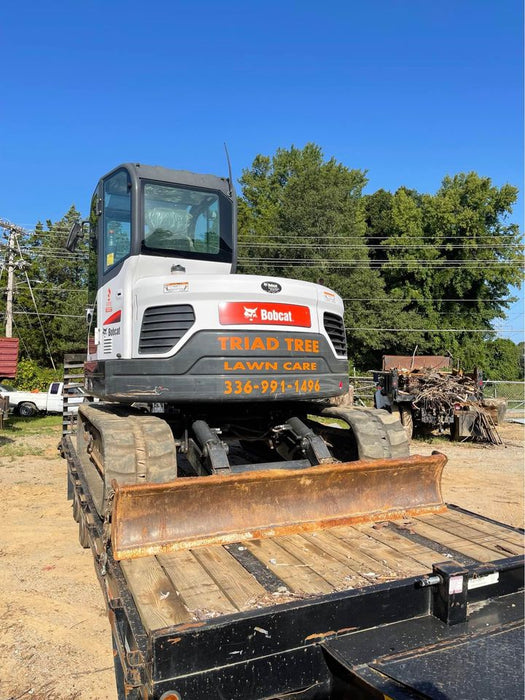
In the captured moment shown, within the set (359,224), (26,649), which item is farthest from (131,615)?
(359,224)

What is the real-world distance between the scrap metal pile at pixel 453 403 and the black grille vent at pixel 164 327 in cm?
1047

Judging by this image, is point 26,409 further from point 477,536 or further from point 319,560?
point 477,536

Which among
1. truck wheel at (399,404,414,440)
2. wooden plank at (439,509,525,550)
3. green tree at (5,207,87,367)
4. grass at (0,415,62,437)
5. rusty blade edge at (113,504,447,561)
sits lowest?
grass at (0,415,62,437)

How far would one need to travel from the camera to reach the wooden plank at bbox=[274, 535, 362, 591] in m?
2.98

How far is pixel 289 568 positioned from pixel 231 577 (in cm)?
35

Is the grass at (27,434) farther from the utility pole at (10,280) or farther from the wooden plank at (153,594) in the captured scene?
the utility pole at (10,280)

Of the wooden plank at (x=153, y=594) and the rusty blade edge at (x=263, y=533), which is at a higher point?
the rusty blade edge at (x=263, y=533)

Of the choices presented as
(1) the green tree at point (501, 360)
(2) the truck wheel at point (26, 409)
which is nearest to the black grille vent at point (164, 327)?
(2) the truck wheel at point (26, 409)

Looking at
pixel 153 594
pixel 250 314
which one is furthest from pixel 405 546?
pixel 250 314

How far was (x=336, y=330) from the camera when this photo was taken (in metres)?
5.02

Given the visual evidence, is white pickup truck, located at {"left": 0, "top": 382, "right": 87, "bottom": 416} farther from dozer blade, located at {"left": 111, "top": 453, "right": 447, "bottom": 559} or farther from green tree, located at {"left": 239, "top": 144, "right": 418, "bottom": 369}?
dozer blade, located at {"left": 111, "top": 453, "right": 447, "bottom": 559}

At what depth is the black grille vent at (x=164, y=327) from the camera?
426cm

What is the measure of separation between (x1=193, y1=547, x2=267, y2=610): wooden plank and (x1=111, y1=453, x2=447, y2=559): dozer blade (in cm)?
16

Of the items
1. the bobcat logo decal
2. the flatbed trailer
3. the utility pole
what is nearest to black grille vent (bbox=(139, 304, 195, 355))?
the bobcat logo decal
